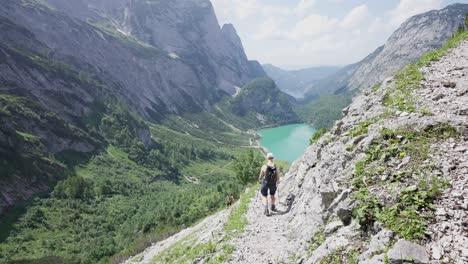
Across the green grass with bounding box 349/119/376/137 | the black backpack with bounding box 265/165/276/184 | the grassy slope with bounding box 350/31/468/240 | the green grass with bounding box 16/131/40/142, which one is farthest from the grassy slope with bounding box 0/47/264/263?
the grassy slope with bounding box 350/31/468/240

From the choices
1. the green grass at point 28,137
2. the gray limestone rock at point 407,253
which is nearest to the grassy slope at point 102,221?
the green grass at point 28,137

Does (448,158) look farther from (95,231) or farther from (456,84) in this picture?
(95,231)

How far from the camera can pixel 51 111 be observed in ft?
572

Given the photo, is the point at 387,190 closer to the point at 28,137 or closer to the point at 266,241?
the point at 266,241

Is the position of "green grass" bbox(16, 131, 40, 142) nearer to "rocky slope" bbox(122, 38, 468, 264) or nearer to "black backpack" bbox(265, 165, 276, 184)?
"rocky slope" bbox(122, 38, 468, 264)

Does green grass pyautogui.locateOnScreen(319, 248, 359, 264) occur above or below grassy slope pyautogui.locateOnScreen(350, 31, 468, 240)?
below

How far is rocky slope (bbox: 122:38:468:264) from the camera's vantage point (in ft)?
37.6

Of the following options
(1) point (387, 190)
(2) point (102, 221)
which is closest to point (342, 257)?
(1) point (387, 190)

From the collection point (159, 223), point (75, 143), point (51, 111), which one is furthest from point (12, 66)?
point (159, 223)

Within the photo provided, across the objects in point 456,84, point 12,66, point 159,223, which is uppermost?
point 12,66

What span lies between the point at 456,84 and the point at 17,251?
107975 mm

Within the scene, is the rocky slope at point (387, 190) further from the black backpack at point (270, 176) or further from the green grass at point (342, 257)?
the black backpack at point (270, 176)

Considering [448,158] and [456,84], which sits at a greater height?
[456,84]

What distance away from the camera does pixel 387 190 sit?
13.7 metres
